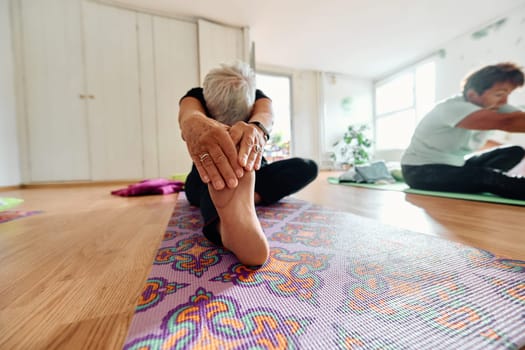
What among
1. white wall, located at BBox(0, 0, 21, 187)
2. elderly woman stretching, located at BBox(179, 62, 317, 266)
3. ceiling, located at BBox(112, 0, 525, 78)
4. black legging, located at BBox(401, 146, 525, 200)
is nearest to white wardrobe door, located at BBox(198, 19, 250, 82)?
ceiling, located at BBox(112, 0, 525, 78)

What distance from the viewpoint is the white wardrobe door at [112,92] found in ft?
9.04

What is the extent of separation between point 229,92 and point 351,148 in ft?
17.1

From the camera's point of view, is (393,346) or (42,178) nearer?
(393,346)

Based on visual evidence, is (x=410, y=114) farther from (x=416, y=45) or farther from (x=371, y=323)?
(x=371, y=323)

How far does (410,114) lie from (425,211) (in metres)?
4.90

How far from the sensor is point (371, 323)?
0.32 metres

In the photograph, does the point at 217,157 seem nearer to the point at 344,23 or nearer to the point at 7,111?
the point at 7,111

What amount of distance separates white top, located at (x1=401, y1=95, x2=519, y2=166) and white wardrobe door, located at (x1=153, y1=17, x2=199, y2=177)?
8.92ft

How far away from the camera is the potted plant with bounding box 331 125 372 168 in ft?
17.4

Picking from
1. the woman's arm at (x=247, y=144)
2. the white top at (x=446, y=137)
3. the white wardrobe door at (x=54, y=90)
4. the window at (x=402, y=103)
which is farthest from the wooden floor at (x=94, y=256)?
the window at (x=402, y=103)

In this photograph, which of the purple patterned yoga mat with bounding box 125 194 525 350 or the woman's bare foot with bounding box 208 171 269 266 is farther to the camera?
the woman's bare foot with bounding box 208 171 269 266

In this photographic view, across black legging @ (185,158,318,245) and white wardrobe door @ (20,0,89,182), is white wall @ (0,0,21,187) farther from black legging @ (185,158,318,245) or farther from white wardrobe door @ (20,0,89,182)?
black legging @ (185,158,318,245)

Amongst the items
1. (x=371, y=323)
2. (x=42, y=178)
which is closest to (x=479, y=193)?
(x=371, y=323)

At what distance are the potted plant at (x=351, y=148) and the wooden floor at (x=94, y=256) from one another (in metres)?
4.25
